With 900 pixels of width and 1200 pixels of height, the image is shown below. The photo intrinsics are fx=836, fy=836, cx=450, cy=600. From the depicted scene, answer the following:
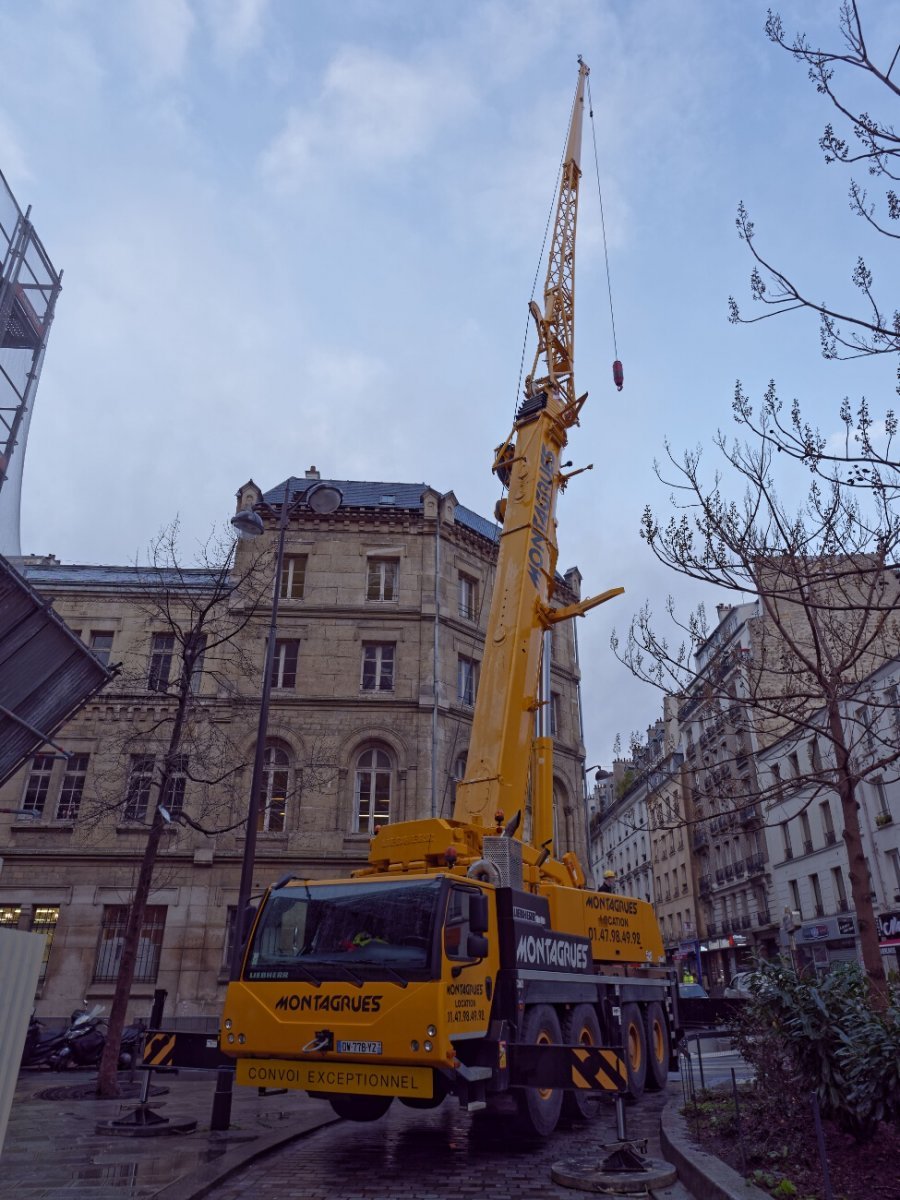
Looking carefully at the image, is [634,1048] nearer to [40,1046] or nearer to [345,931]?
[345,931]

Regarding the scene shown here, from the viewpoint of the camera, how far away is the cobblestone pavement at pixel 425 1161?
6.84 m

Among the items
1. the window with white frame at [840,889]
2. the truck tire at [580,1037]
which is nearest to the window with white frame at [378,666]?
the truck tire at [580,1037]

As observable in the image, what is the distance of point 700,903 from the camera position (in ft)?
→ 168

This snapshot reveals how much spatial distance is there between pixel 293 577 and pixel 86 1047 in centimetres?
1369

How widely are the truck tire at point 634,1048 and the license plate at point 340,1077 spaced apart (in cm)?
454

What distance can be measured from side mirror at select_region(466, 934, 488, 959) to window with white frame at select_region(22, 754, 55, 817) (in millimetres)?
19185

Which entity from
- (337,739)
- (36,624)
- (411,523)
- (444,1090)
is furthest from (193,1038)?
(411,523)

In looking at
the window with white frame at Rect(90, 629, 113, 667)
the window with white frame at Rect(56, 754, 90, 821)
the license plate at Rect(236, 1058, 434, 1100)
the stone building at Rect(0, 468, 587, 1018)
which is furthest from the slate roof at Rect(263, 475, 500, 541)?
the license plate at Rect(236, 1058, 434, 1100)

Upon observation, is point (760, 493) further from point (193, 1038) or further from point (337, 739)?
point (337, 739)

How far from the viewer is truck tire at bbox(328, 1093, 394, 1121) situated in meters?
9.17

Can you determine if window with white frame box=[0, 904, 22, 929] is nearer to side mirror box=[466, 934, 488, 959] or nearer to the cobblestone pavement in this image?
the cobblestone pavement

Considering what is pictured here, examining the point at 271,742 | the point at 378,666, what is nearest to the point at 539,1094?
the point at 271,742

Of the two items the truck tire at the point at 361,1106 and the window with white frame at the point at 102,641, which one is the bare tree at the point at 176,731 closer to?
the window with white frame at the point at 102,641

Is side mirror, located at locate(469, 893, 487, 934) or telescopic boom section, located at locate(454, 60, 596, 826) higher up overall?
telescopic boom section, located at locate(454, 60, 596, 826)
